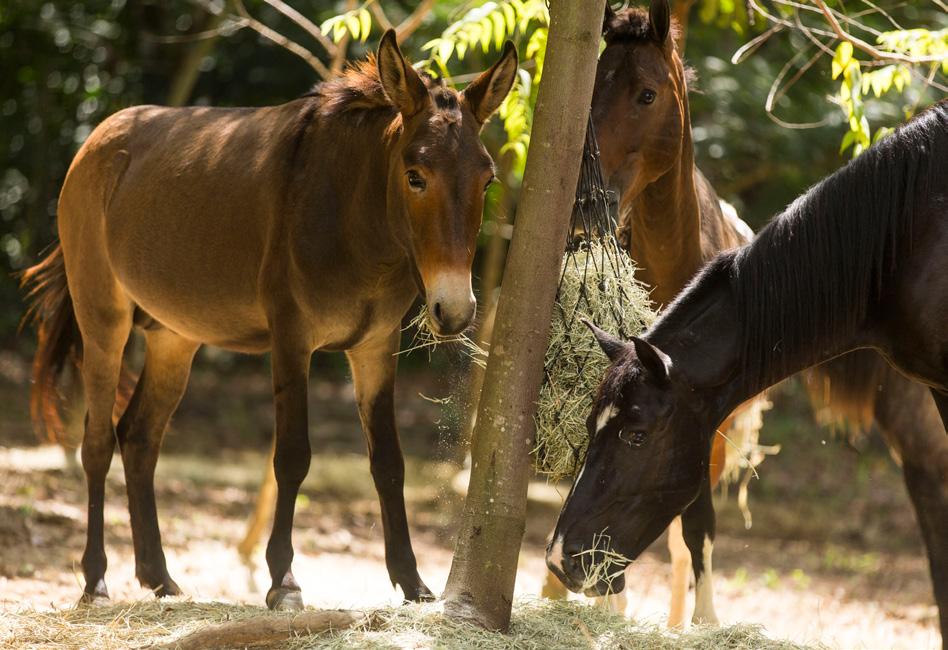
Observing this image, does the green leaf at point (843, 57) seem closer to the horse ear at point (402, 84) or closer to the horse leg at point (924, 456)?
A: the horse ear at point (402, 84)

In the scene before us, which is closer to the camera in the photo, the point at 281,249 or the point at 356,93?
the point at 281,249

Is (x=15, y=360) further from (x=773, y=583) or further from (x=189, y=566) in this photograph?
(x=773, y=583)

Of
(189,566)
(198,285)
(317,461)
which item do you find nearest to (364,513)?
(317,461)

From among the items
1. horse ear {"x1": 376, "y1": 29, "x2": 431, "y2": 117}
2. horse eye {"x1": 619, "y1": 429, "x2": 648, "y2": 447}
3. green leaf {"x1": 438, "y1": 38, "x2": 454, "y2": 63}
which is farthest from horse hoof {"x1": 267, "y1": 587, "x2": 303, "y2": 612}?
green leaf {"x1": 438, "y1": 38, "x2": 454, "y2": 63}

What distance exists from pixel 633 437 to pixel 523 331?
1.72 feet

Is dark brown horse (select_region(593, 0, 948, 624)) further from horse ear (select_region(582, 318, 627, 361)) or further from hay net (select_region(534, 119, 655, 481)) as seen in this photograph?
horse ear (select_region(582, 318, 627, 361))

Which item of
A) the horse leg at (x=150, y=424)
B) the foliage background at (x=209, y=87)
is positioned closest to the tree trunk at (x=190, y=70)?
the foliage background at (x=209, y=87)

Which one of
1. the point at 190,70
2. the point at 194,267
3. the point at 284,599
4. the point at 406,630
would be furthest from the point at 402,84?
the point at 190,70

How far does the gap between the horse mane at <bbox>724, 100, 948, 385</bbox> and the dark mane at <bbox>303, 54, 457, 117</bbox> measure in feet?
4.99

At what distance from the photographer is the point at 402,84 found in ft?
13.1

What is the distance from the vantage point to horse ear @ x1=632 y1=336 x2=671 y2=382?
11.0 ft

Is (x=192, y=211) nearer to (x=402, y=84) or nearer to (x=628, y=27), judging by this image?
(x=402, y=84)

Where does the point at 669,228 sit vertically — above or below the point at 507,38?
below

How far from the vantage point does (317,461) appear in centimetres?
1150
